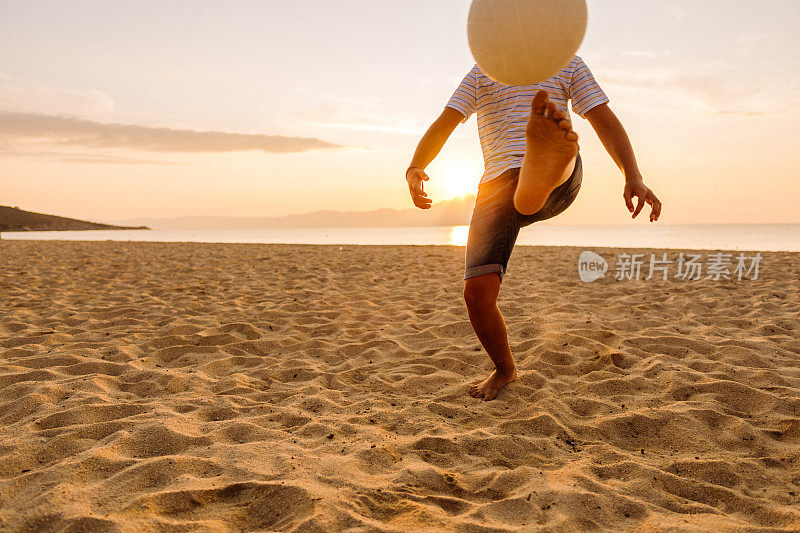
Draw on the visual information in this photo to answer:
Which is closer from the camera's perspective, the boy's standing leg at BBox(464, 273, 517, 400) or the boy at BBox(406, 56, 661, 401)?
the boy at BBox(406, 56, 661, 401)

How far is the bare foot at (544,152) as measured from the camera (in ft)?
5.67

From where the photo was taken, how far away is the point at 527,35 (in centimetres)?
174

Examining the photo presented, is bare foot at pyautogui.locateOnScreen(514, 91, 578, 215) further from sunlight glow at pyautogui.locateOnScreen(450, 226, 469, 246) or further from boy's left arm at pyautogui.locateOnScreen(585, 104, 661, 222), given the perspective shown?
sunlight glow at pyautogui.locateOnScreen(450, 226, 469, 246)

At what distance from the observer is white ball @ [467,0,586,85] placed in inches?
68.3

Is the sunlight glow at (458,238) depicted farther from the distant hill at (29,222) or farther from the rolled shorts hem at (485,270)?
the distant hill at (29,222)

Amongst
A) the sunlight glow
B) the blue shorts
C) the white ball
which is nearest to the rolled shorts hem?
the blue shorts

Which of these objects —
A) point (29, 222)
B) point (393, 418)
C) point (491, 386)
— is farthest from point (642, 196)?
point (29, 222)

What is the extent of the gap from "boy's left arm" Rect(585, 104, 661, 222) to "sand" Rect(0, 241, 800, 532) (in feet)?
3.00

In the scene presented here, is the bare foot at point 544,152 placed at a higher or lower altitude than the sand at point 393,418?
higher

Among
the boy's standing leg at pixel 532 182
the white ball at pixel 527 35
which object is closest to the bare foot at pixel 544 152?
the boy's standing leg at pixel 532 182

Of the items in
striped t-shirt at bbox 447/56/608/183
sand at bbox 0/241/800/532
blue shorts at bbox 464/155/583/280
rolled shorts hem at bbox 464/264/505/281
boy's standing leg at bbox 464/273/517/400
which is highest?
striped t-shirt at bbox 447/56/608/183

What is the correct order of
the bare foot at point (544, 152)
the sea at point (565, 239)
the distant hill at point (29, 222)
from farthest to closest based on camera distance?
the distant hill at point (29, 222) < the sea at point (565, 239) < the bare foot at point (544, 152)

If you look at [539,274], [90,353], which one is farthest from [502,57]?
[539,274]

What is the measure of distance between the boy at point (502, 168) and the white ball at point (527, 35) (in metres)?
0.31
